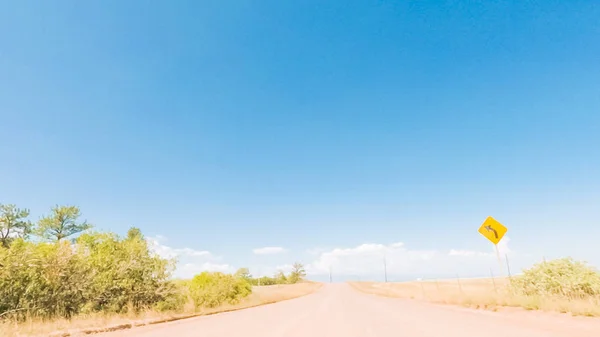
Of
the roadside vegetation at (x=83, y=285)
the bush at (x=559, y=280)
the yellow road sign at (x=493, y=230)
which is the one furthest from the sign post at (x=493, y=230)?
the roadside vegetation at (x=83, y=285)

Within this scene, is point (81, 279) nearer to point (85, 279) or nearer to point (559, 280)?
point (85, 279)

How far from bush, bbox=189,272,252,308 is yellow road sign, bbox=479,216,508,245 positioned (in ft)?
59.4

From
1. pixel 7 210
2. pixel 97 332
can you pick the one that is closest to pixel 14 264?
pixel 97 332

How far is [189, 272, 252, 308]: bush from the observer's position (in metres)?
21.1

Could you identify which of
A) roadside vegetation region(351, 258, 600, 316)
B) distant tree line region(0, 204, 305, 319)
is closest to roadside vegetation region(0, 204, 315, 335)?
distant tree line region(0, 204, 305, 319)

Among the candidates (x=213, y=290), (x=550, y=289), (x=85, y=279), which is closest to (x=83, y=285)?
(x=85, y=279)

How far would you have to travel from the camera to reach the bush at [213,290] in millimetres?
21125

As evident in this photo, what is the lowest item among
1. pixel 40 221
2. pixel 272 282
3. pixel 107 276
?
pixel 272 282

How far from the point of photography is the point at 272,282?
111375 mm

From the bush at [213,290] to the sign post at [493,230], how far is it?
712 inches

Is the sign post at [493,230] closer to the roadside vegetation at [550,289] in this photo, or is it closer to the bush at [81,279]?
the roadside vegetation at [550,289]

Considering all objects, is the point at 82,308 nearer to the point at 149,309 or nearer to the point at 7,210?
the point at 149,309

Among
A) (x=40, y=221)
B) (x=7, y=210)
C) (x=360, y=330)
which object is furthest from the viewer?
(x=40, y=221)

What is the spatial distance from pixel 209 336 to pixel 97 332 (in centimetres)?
426
